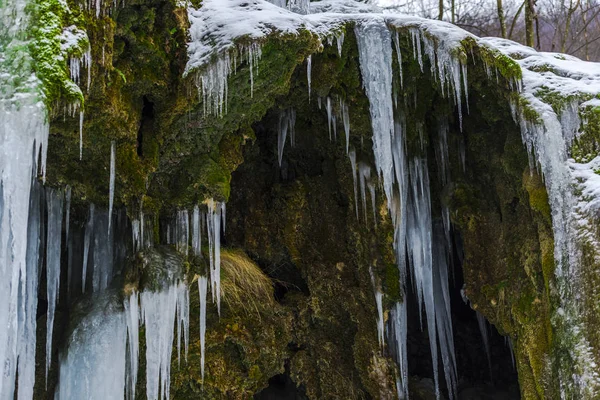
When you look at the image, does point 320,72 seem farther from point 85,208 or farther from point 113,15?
point 85,208

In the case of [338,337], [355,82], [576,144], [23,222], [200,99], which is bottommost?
[338,337]

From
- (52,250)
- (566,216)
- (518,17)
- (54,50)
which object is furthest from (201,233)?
(518,17)

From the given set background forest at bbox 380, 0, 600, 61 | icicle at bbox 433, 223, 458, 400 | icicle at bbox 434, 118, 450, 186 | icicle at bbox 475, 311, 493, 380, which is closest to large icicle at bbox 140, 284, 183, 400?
icicle at bbox 434, 118, 450, 186

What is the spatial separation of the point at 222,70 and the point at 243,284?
9.43 ft

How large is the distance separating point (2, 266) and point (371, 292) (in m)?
Answer: 4.20

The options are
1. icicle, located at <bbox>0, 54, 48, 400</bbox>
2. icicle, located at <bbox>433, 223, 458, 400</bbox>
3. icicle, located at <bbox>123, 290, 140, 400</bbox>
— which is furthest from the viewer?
icicle, located at <bbox>433, 223, 458, 400</bbox>

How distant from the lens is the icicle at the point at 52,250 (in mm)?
5535

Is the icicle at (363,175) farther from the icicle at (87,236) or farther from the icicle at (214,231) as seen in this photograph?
the icicle at (87,236)

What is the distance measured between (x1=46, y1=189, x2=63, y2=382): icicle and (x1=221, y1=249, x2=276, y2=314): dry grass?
177 cm

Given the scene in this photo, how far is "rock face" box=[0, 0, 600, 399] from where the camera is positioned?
472 cm

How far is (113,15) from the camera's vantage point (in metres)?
4.28

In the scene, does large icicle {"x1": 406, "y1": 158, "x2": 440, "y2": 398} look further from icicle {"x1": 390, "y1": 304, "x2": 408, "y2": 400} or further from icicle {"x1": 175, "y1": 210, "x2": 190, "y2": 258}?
icicle {"x1": 175, "y1": 210, "x2": 190, "y2": 258}

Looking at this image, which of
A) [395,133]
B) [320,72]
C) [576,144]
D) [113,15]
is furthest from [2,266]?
[576,144]

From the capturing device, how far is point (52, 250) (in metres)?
5.60
